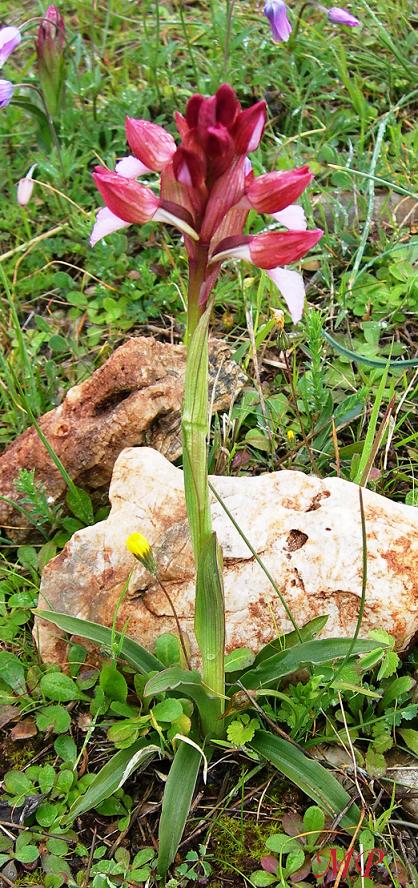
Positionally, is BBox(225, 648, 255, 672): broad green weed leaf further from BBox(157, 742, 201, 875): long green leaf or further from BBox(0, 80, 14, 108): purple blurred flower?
BBox(0, 80, 14, 108): purple blurred flower

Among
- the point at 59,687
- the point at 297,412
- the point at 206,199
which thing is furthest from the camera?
the point at 297,412

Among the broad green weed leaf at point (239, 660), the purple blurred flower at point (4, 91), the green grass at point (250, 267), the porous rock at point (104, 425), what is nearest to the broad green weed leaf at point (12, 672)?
the green grass at point (250, 267)

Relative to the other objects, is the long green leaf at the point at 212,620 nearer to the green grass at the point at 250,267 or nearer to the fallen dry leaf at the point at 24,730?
the green grass at the point at 250,267

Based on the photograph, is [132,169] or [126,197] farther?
[132,169]

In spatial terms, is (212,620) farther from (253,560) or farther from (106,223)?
(106,223)

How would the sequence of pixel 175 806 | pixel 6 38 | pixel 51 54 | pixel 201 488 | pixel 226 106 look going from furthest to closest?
pixel 51 54 → pixel 6 38 → pixel 175 806 → pixel 201 488 → pixel 226 106

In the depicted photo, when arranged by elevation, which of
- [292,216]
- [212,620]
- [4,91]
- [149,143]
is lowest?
[212,620]

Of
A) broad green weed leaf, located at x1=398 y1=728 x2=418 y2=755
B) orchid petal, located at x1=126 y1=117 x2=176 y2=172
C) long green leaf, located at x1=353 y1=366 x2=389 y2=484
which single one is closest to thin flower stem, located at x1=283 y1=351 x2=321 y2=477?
long green leaf, located at x1=353 y1=366 x2=389 y2=484

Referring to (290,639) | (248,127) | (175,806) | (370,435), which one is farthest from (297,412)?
(248,127)
